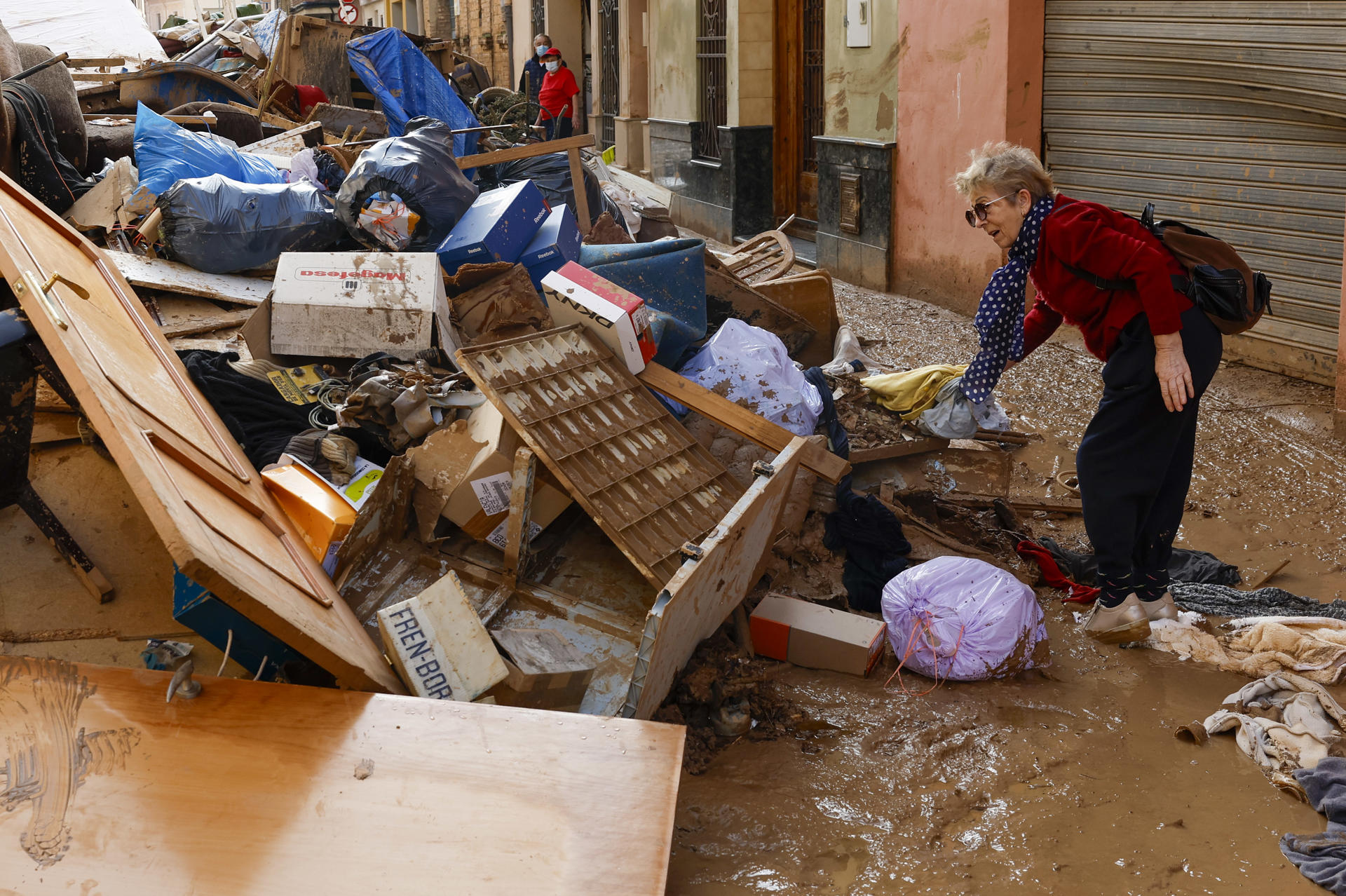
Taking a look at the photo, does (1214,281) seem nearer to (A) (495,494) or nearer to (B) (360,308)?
(A) (495,494)

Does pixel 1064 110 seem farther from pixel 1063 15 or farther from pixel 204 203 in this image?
pixel 204 203

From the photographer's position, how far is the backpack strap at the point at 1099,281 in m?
3.01

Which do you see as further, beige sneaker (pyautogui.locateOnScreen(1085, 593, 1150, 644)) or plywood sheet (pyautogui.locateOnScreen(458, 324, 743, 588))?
beige sneaker (pyautogui.locateOnScreen(1085, 593, 1150, 644))

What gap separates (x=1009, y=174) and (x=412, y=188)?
2919 millimetres

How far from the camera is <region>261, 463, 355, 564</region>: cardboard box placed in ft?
10.2

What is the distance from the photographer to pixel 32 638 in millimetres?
2979

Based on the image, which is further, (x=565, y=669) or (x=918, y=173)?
(x=918, y=173)

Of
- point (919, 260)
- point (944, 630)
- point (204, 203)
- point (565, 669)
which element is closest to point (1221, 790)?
point (944, 630)

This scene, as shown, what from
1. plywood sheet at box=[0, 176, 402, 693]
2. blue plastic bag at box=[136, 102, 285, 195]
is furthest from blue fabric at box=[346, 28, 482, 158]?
plywood sheet at box=[0, 176, 402, 693]

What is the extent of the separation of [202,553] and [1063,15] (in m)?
6.72

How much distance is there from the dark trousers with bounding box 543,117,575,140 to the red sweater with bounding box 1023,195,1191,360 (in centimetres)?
1137

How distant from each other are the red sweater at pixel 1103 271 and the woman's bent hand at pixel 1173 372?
0.11 feet

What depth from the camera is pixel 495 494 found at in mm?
3314

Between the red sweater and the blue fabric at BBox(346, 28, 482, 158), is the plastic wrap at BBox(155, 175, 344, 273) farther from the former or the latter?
the blue fabric at BBox(346, 28, 482, 158)
